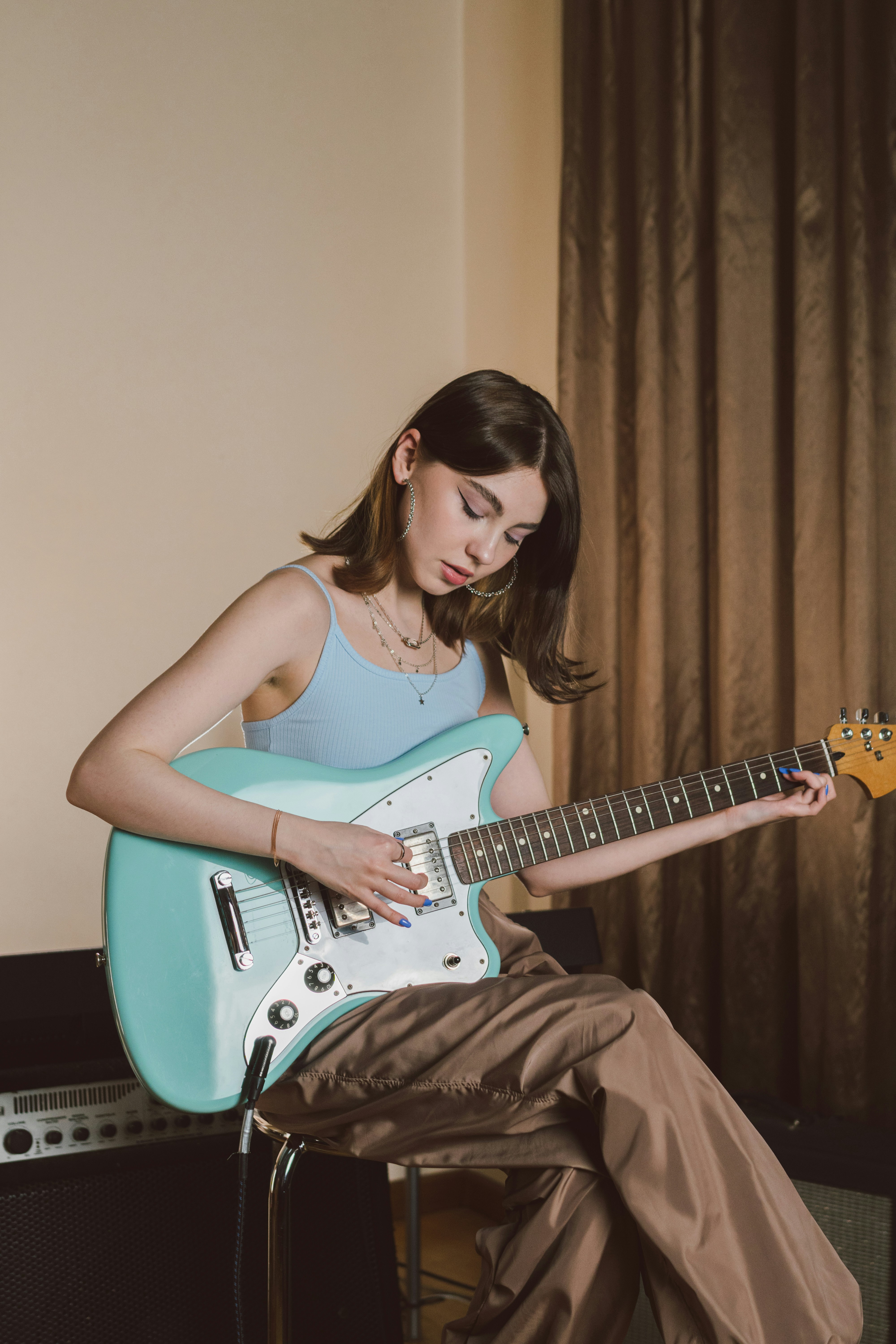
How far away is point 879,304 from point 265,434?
1.07m

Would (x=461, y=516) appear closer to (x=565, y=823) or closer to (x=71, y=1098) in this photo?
(x=565, y=823)

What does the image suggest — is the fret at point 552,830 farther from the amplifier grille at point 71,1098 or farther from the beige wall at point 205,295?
the beige wall at point 205,295

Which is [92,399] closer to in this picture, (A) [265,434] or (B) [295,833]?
(A) [265,434]

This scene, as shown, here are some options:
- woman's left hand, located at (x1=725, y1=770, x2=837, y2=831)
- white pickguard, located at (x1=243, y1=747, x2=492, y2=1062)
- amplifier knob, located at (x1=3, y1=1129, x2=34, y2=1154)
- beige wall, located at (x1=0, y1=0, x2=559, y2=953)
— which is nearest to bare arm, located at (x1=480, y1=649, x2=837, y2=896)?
woman's left hand, located at (x1=725, y1=770, x2=837, y2=831)

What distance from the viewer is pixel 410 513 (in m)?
1.27

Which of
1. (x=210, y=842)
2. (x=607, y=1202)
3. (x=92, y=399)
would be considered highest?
(x=92, y=399)

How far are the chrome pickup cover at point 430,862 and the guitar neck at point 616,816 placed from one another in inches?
0.6

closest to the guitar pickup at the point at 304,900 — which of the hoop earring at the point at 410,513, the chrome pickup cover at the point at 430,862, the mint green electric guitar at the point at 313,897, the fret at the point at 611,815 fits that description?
the mint green electric guitar at the point at 313,897

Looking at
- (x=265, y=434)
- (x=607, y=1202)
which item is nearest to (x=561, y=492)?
(x=607, y=1202)

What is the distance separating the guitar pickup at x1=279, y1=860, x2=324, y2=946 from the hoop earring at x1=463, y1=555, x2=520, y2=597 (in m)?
0.47

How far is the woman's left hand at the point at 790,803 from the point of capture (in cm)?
123

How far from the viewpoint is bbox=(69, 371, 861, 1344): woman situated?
0.84 meters

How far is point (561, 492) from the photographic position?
1272mm

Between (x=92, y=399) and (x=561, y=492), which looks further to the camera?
(x=92, y=399)
